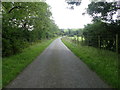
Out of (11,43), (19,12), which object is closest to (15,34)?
(11,43)

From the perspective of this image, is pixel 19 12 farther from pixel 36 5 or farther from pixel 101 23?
pixel 101 23

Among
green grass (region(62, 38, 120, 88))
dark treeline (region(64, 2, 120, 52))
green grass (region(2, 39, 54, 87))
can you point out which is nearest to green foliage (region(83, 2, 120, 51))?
dark treeline (region(64, 2, 120, 52))

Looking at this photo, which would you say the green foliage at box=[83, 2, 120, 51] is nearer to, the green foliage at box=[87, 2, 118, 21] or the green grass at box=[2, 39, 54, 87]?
the green foliage at box=[87, 2, 118, 21]

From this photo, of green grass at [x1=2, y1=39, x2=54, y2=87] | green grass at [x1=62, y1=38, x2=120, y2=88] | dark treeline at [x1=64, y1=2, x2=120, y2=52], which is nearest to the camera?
green grass at [x1=62, y1=38, x2=120, y2=88]

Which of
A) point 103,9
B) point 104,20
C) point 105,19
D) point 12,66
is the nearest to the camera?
point 12,66

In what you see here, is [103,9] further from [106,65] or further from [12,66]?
[12,66]

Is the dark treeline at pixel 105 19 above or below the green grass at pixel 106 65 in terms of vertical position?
above

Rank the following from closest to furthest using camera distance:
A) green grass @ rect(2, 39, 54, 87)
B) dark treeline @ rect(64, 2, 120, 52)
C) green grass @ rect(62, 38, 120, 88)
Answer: green grass @ rect(62, 38, 120, 88)
green grass @ rect(2, 39, 54, 87)
dark treeline @ rect(64, 2, 120, 52)

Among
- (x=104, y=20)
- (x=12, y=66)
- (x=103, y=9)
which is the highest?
(x=103, y=9)

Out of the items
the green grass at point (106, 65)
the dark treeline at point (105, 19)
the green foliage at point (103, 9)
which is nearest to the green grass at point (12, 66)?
the green grass at point (106, 65)

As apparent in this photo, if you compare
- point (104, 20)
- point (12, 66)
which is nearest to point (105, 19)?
point (104, 20)

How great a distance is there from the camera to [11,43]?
37.0 feet

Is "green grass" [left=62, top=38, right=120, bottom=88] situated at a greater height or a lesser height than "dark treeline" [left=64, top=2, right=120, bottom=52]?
lesser

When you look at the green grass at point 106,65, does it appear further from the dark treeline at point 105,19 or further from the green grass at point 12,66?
the green grass at point 12,66
